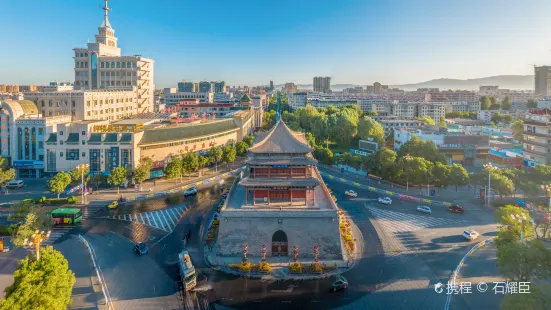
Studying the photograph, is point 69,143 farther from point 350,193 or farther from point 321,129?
point 321,129

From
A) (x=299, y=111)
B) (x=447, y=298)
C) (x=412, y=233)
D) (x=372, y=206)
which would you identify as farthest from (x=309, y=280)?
(x=299, y=111)

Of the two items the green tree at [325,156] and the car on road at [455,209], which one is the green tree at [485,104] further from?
the car on road at [455,209]

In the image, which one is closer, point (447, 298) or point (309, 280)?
point (447, 298)

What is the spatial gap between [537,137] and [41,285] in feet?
196

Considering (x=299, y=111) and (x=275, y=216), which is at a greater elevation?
(x=299, y=111)

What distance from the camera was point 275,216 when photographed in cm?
2695

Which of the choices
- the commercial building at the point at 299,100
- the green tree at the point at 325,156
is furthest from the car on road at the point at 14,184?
the commercial building at the point at 299,100

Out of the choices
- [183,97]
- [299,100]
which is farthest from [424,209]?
[299,100]

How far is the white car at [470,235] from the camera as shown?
2964cm

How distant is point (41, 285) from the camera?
16.9 m

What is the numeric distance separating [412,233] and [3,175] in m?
42.6

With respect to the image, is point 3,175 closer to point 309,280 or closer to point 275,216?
point 275,216

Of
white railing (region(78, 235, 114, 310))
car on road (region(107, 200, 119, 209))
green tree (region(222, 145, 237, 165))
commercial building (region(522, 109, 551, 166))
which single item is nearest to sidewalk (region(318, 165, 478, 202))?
commercial building (region(522, 109, 551, 166))

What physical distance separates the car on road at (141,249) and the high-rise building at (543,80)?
21464cm
